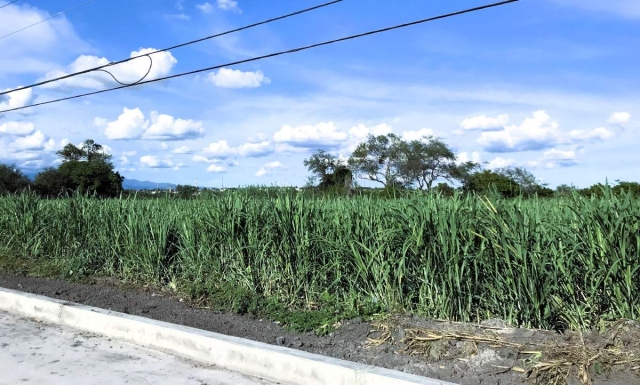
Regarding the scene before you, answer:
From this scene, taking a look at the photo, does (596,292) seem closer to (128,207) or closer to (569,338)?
(569,338)

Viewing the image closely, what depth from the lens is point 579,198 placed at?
16.7 ft

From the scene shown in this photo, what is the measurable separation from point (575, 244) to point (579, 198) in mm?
713

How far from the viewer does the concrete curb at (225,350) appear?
4.14 meters

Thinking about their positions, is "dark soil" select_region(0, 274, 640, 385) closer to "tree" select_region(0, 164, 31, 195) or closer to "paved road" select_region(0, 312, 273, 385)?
"paved road" select_region(0, 312, 273, 385)

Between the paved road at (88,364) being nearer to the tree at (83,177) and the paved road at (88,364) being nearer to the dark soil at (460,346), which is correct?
the dark soil at (460,346)

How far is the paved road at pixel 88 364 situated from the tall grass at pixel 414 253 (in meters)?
1.55

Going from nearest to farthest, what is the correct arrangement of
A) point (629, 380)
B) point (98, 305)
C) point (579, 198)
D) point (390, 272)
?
point (629, 380) < point (579, 198) < point (390, 272) < point (98, 305)

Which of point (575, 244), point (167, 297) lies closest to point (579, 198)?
point (575, 244)

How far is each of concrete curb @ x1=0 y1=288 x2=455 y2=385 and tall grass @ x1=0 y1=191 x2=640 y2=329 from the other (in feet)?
3.98

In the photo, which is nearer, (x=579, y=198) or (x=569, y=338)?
(x=569, y=338)

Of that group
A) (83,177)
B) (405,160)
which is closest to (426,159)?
(405,160)

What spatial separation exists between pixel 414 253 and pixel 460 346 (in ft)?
3.46

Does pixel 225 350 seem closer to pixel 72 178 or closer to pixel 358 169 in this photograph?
pixel 72 178

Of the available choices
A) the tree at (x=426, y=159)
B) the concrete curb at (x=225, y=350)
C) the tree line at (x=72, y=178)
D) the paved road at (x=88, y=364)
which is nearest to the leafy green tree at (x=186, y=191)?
the concrete curb at (x=225, y=350)
